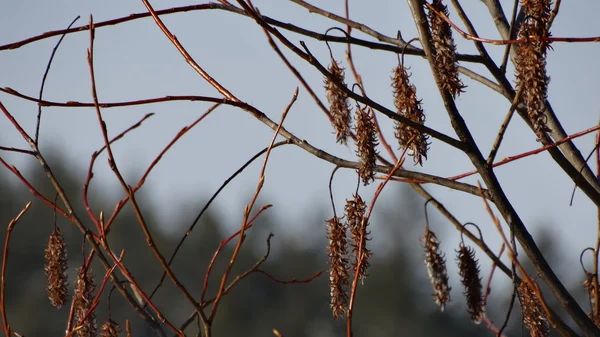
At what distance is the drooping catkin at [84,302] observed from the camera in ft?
3.17

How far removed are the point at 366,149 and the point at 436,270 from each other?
27 cm

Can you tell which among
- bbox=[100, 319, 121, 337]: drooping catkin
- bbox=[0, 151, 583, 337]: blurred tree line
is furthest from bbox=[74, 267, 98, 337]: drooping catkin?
bbox=[0, 151, 583, 337]: blurred tree line

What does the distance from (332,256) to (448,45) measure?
302mm

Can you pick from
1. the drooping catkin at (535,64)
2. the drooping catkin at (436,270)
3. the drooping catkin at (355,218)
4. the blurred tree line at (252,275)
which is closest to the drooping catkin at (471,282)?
the drooping catkin at (436,270)

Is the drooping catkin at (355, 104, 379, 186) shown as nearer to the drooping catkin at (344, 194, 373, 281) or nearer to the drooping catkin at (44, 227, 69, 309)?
the drooping catkin at (344, 194, 373, 281)

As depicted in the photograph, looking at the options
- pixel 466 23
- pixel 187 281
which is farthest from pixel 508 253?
pixel 187 281

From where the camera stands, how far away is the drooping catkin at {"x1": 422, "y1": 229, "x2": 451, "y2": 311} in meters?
1.04

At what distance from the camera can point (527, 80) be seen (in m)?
0.80

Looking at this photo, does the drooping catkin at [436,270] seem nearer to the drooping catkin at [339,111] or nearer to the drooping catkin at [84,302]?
the drooping catkin at [339,111]

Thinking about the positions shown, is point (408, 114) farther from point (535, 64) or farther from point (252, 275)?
point (252, 275)

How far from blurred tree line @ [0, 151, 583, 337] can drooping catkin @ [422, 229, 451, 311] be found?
36.7ft

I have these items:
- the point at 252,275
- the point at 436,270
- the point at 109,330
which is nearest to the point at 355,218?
the point at 436,270

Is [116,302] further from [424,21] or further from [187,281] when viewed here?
[424,21]

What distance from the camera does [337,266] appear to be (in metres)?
0.93
